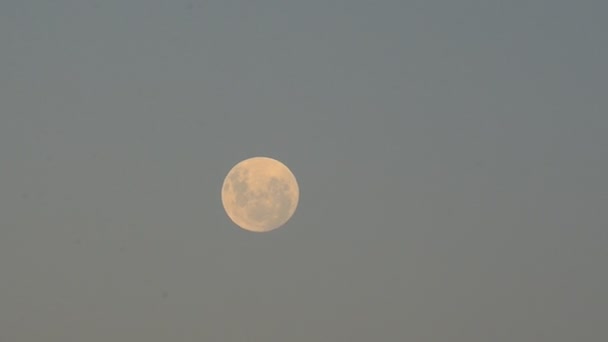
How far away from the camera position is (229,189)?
3884cm

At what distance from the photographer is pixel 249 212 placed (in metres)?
38.9

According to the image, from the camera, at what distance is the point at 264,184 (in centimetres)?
3906

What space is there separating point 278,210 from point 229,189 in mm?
888

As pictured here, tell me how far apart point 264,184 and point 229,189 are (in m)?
0.62

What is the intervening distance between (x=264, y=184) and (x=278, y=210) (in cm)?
51

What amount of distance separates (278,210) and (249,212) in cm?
49

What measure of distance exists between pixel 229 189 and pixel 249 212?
506mm

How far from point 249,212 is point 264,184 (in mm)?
557
